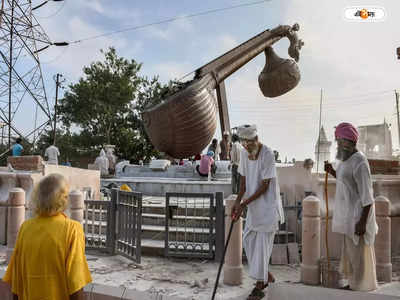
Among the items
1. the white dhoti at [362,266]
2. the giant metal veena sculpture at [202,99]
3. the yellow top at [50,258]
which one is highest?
the giant metal veena sculpture at [202,99]

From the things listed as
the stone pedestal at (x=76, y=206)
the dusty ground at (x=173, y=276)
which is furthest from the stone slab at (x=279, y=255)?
the stone pedestal at (x=76, y=206)

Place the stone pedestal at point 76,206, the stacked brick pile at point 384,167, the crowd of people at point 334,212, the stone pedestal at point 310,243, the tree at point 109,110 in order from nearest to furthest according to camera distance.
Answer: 1. the crowd of people at point 334,212
2. the stone pedestal at point 310,243
3. the stone pedestal at point 76,206
4. the stacked brick pile at point 384,167
5. the tree at point 109,110

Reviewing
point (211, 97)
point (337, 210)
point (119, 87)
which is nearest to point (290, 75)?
point (211, 97)

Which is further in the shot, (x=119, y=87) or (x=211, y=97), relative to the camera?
(x=119, y=87)

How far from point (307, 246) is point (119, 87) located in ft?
81.3

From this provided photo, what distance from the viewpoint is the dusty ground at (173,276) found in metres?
4.03

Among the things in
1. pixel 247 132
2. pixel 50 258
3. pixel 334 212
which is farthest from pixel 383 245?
pixel 50 258

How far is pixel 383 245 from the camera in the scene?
4.42 metres

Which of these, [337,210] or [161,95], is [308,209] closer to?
[337,210]

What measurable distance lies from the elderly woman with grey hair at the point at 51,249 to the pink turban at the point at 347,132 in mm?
2498

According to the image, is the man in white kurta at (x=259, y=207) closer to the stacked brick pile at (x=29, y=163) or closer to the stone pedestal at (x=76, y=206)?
the stone pedestal at (x=76, y=206)

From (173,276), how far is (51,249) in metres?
3.00

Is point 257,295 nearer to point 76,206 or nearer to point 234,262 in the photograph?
point 234,262

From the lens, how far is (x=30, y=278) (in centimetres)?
204
